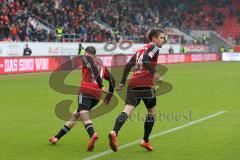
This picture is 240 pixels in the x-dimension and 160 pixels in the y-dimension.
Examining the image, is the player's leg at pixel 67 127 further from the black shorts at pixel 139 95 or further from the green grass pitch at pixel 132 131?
the black shorts at pixel 139 95

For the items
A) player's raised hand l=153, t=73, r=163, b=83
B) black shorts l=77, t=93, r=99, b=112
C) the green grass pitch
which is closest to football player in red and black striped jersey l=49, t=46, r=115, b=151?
black shorts l=77, t=93, r=99, b=112

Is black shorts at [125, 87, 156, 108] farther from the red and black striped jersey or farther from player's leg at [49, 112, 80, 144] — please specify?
player's leg at [49, 112, 80, 144]

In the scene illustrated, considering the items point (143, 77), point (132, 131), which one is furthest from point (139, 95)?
point (132, 131)

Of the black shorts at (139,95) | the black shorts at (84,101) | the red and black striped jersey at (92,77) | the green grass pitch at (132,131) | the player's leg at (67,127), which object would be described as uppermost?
the red and black striped jersey at (92,77)

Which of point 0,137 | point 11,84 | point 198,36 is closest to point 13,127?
point 0,137

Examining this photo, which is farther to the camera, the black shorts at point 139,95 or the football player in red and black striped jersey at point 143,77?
the black shorts at point 139,95

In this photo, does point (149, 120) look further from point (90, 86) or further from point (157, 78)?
point (90, 86)

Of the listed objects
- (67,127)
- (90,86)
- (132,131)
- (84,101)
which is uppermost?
(90,86)

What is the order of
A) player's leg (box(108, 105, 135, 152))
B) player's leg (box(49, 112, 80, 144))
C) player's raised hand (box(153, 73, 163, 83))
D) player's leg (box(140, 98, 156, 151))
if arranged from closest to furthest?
1. player's leg (box(108, 105, 135, 152))
2. player's raised hand (box(153, 73, 163, 83))
3. player's leg (box(140, 98, 156, 151))
4. player's leg (box(49, 112, 80, 144))

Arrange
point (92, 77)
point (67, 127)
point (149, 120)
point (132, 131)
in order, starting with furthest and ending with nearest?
point (132, 131)
point (67, 127)
point (92, 77)
point (149, 120)

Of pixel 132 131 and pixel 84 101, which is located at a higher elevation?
pixel 84 101

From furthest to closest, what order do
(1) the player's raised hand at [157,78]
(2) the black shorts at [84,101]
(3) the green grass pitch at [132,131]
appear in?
(2) the black shorts at [84,101], (3) the green grass pitch at [132,131], (1) the player's raised hand at [157,78]

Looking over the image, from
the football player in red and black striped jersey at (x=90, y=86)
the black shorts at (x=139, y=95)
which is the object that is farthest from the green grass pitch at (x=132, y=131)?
the black shorts at (x=139, y=95)

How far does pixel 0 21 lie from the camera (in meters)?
35.3
